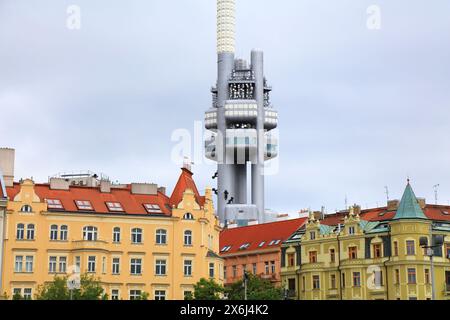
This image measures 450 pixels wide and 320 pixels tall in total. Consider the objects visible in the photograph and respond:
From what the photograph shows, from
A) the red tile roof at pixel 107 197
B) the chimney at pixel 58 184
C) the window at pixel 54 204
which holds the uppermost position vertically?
the chimney at pixel 58 184

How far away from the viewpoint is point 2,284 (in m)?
96.9

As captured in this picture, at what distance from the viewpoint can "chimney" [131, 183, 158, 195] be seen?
107188 mm

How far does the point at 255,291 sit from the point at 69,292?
2217cm

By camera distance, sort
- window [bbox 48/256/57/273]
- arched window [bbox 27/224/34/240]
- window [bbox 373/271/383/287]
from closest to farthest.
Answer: arched window [bbox 27/224/34/240] → window [bbox 48/256/57/273] → window [bbox 373/271/383/287]

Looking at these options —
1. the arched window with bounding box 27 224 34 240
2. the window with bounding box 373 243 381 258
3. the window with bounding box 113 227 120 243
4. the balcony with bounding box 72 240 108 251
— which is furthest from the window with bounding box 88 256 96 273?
the window with bounding box 373 243 381 258

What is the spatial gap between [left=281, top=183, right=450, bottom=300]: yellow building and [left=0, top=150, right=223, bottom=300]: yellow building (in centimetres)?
1759

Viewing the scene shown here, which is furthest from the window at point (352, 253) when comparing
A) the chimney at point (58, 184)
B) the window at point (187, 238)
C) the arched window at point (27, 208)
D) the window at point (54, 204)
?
the arched window at point (27, 208)

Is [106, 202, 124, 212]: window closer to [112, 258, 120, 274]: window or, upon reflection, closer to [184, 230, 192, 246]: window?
[112, 258, 120, 274]: window

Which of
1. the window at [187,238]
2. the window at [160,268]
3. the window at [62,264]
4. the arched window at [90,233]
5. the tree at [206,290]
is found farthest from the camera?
the window at [187,238]

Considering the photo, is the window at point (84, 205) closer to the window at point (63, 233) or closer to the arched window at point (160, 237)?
the window at point (63, 233)

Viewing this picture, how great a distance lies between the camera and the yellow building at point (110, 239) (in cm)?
9838

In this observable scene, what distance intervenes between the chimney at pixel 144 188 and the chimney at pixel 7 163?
1298cm

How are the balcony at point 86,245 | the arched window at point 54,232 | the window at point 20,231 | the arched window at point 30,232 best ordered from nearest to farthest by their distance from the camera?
the window at point 20,231, the arched window at point 30,232, the balcony at point 86,245, the arched window at point 54,232
